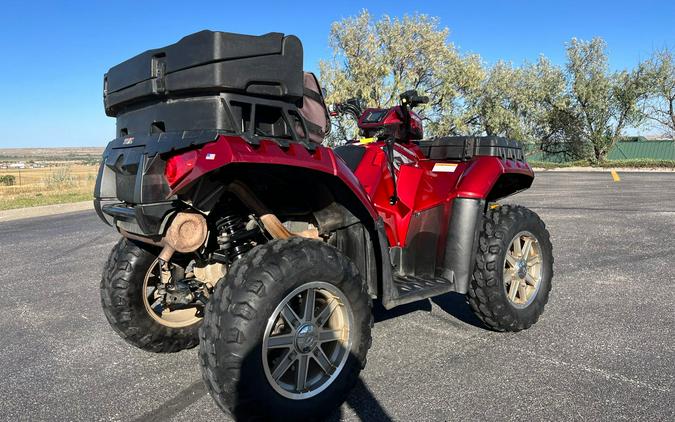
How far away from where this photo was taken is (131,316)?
3596 mm

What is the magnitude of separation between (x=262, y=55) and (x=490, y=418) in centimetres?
236

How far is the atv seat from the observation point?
3997mm

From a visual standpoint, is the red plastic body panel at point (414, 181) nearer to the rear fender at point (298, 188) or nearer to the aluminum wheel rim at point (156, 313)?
the rear fender at point (298, 188)

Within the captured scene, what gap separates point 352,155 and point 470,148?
3.24 ft

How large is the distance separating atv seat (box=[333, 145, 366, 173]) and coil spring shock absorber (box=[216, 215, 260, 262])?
43.8 inches

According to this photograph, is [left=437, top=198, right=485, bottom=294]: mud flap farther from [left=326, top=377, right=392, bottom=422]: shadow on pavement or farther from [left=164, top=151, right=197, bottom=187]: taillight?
[left=164, top=151, right=197, bottom=187]: taillight

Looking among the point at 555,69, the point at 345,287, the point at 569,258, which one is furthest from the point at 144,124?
the point at 555,69

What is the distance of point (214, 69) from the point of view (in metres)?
2.47

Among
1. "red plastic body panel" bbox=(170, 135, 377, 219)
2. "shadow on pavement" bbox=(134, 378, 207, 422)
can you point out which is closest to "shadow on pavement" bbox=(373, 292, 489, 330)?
"shadow on pavement" bbox=(134, 378, 207, 422)

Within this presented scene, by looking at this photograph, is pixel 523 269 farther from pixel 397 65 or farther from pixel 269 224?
pixel 397 65

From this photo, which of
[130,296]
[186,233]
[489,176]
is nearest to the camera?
[186,233]

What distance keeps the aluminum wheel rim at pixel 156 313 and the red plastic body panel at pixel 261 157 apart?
154cm

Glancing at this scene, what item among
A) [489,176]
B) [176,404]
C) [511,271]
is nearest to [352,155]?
[489,176]

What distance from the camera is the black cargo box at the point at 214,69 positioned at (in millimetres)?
2484
